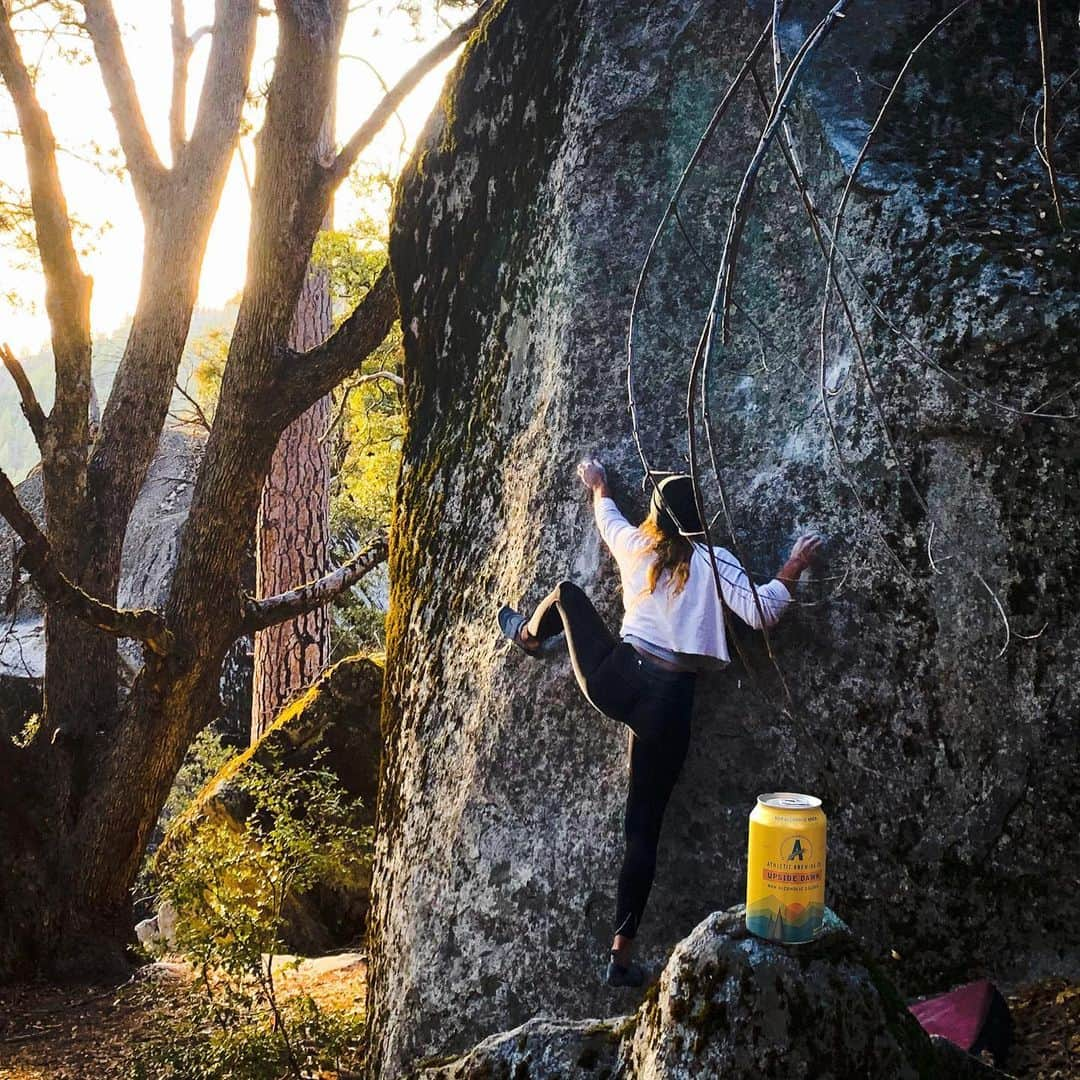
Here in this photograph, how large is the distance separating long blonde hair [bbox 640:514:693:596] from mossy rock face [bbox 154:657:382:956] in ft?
14.3

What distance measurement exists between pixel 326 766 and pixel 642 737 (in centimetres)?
448

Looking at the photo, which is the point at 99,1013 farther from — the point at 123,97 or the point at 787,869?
the point at 123,97

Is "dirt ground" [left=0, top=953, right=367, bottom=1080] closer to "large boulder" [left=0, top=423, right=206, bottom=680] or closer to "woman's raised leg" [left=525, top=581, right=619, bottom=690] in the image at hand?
"woman's raised leg" [left=525, top=581, right=619, bottom=690]

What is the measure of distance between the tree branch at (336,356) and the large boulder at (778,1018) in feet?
18.4

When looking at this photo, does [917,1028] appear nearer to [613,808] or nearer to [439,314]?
[613,808]

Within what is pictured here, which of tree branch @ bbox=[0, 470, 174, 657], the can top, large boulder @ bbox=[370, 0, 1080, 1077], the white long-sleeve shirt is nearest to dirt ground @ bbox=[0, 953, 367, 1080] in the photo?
large boulder @ bbox=[370, 0, 1080, 1077]

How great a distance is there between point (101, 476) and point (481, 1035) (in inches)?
214

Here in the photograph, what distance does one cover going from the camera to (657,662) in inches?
175

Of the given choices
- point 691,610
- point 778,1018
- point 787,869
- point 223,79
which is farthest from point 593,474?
point 223,79

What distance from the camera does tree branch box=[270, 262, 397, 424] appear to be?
7664 mm

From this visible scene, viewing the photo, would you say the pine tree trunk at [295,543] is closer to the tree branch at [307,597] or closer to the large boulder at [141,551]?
the tree branch at [307,597]

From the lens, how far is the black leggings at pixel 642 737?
4375 mm

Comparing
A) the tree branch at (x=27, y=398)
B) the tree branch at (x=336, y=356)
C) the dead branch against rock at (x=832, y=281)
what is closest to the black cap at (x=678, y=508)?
the dead branch against rock at (x=832, y=281)

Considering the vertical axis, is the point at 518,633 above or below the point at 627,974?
above
